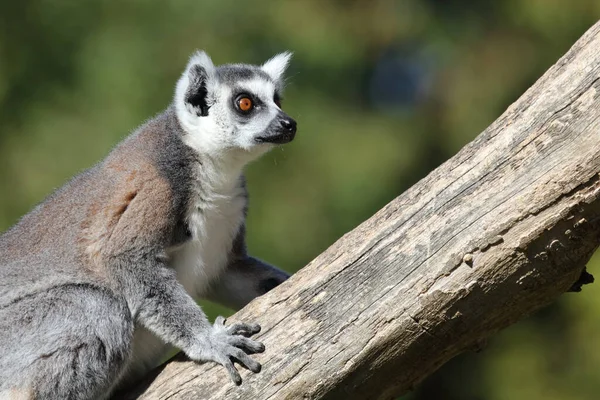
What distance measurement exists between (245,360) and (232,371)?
3.3 inches

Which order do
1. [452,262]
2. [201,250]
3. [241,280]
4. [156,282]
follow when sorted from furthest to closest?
[241,280] < [201,250] < [156,282] < [452,262]

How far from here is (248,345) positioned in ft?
13.1

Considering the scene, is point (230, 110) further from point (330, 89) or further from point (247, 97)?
point (330, 89)

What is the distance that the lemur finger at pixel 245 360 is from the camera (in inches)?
156

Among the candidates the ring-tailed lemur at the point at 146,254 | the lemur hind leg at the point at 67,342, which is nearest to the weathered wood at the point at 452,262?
the ring-tailed lemur at the point at 146,254

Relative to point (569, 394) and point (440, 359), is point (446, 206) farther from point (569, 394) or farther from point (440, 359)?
point (569, 394)

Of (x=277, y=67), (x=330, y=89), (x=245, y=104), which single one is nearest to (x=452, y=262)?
(x=245, y=104)

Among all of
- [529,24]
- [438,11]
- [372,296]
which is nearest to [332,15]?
[438,11]

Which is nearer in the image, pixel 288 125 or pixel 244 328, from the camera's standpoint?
pixel 244 328

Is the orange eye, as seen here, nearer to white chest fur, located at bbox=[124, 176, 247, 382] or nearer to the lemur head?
the lemur head

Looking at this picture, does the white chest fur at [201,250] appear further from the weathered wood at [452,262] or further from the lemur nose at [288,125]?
the weathered wood at [452,262]

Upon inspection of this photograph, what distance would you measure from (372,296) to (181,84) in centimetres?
201

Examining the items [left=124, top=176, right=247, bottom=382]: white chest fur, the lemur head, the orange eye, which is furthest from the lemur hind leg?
the orange eye

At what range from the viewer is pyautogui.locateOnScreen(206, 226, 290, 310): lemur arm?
16.5 ft
